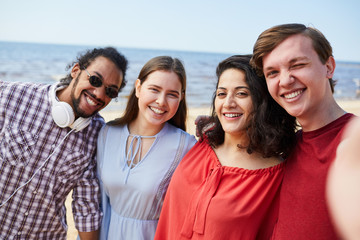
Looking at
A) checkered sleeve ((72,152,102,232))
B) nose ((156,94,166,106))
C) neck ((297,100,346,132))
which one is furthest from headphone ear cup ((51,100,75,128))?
neck ((297,100,346,132))

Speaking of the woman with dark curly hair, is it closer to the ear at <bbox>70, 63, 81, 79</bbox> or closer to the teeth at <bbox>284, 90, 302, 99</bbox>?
the teeth at <bbox>284, 90, 302, 99</bbox>

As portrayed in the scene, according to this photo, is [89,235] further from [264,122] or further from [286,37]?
[286,37]

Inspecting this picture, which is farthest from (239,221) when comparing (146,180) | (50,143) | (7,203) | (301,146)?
(7,203)

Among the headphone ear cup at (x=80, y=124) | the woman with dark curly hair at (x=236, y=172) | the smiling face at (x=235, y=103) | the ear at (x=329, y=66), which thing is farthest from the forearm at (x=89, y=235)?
the ear at (x=329, y=66)

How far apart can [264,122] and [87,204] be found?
1.90 meters

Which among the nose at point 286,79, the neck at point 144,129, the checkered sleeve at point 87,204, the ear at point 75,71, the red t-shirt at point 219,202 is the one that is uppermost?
the nose at point 286,79

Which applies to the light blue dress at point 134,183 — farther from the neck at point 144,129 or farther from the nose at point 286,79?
the nose at point 286,79

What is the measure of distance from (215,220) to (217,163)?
49 cm

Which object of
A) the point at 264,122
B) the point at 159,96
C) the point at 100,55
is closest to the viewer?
the point at 264,122

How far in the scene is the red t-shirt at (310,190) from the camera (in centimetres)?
178

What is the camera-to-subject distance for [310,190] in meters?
1.85

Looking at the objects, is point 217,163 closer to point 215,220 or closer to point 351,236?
point 215,220

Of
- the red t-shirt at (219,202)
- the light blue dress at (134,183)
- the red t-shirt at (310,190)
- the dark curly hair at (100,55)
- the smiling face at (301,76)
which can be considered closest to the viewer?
the red t-shirt at (310,190)

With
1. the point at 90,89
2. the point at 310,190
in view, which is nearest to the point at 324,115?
the point at 310,190
